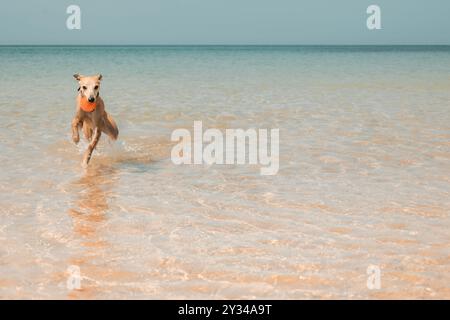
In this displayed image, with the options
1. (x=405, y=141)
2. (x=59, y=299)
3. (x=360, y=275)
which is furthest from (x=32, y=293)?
(x=405, y=141)

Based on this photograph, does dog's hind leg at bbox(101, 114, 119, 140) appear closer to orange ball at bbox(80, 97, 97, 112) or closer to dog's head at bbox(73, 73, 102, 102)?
orange ball at bbox(80, 97, 97, 112)

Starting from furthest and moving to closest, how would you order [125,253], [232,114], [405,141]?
[232,114], [405,141], [125,253]

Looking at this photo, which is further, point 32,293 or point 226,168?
point 226,168

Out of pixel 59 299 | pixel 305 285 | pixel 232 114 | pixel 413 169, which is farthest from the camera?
pixel 232 114

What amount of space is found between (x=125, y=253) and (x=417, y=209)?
132 inches

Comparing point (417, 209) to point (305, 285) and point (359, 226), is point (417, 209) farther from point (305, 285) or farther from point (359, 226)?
point (305, 285)

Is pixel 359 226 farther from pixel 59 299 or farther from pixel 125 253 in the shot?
pixel 59 299

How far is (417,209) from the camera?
6348 mm
